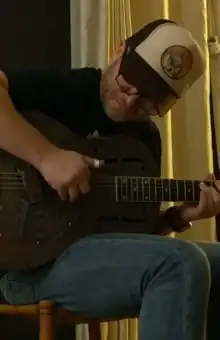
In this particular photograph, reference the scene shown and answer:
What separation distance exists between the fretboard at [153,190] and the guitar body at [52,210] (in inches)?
0.6

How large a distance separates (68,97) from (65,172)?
0.24 metres

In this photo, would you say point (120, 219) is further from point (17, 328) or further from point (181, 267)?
point (17, 328)

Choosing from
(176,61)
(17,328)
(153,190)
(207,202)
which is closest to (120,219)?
(153,190)

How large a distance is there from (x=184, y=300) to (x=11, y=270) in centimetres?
39

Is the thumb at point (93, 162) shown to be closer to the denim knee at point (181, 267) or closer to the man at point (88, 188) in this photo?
the man at point (88, 188)

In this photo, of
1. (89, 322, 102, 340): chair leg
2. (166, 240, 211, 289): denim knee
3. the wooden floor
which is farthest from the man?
the wooden floor

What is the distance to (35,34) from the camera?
1762mm

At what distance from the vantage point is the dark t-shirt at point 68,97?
1.22 m

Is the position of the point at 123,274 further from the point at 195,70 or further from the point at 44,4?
the point at 44,4

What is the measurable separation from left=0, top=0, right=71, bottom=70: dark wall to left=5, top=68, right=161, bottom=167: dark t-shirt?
0.49 m

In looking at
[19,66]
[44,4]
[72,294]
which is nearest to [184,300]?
[72,294]

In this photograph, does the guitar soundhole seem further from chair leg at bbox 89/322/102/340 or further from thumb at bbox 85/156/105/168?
chair leg at bbox 89/322/102/340

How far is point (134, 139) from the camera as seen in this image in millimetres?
1272

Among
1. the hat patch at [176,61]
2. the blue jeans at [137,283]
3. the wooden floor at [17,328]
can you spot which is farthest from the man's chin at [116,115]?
the wooden floor at [17,328]
